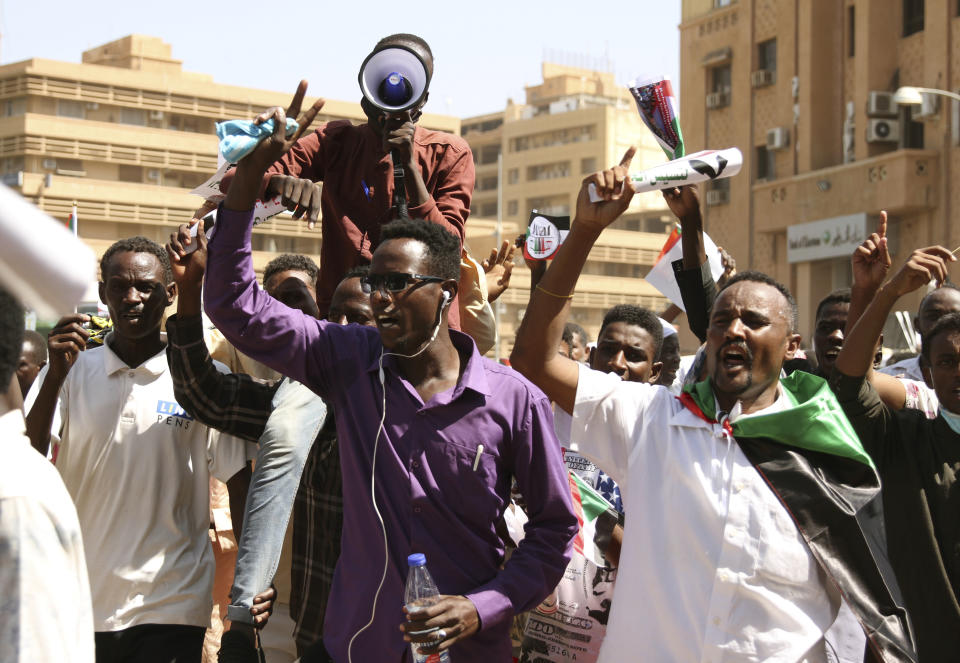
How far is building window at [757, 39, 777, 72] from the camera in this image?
A: 35312 mm

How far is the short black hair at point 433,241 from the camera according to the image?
4.26 m

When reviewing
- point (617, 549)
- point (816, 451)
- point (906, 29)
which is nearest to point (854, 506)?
point (816, 451)

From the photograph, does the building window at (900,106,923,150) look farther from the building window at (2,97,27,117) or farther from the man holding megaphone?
the building window at (2,97,27,117)

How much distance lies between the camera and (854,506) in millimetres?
4074

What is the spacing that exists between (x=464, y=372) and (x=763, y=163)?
32822 millimetres

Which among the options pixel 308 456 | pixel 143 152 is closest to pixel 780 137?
pixel 308 456

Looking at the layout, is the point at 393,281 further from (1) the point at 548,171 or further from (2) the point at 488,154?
(2) the point at 488,154

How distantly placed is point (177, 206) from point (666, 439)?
55.1 m

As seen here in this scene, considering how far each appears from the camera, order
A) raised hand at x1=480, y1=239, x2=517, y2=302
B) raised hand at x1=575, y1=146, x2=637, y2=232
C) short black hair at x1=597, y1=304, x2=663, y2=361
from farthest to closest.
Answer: raised hand at x1=480, y1=239, x2=517, y2=302 < short black hair at x1=597, y1=304, x2=663, y2=361 < raised hand at x1=575, y1=146, x2=637, y2=232

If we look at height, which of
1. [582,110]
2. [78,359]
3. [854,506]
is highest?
[582,110]

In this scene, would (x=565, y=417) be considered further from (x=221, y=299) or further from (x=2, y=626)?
(x=2, y=626)

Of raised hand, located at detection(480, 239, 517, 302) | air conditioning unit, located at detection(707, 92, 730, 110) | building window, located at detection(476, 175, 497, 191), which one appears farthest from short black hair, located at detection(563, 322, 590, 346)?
building window, located at detection(476, 175, 497, 191)

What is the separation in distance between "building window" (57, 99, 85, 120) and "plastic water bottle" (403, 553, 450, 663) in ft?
196

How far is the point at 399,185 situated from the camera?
4.95m
